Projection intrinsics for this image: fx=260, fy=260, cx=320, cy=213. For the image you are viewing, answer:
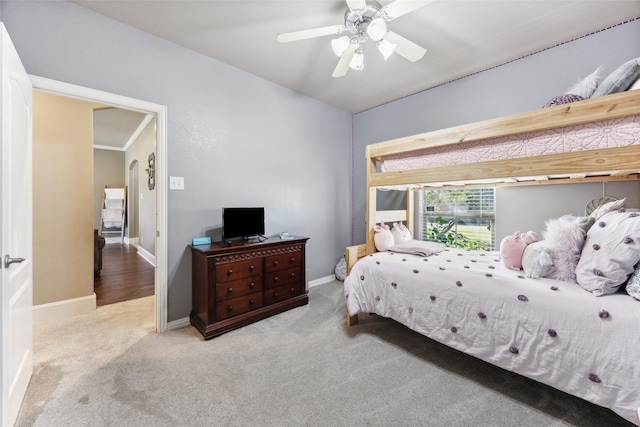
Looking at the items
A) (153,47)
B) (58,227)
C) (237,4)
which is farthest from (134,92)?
(58,227)

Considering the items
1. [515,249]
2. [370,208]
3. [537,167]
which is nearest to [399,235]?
[370,208]

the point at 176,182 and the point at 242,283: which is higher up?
the point at 176,182

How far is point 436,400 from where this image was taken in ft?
4.93

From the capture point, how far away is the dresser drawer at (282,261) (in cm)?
264

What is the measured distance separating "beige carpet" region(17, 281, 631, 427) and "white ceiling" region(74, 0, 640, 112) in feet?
8.47

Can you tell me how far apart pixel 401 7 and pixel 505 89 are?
1845 mm

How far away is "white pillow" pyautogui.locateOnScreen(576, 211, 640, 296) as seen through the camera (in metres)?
1.31

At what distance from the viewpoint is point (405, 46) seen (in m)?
1.87

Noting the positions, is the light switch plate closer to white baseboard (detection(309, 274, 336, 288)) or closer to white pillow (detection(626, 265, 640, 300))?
white baseboard (detection(309, 274, 336, 288))

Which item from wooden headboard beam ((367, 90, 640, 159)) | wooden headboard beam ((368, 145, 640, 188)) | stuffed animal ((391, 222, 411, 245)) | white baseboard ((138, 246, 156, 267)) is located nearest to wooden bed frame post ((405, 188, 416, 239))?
stuffed animal ((391, 222, 411, 245))

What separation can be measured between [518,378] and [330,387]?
4.01 feet

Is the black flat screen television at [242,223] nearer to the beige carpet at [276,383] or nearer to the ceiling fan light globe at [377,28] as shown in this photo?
the beige carpet at [276,383]

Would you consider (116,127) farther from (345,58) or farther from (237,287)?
(345,58)

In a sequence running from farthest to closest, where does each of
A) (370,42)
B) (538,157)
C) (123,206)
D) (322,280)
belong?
(123,206) → (322,280) → (370,42) → (538,157)
